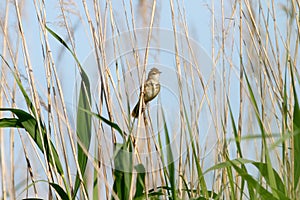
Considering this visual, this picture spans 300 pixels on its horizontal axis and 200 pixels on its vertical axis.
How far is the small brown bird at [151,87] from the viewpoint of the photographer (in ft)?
4.32

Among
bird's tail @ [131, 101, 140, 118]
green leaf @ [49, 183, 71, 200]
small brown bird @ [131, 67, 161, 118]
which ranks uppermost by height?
small brown bird @ [131, 67, 161, 118]

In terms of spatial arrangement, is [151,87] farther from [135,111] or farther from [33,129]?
[33,129]

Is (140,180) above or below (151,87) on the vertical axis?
below

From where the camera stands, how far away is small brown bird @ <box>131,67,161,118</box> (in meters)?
1.32

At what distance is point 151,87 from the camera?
1.34m

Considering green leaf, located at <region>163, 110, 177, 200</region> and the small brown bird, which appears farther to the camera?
the small brown bird

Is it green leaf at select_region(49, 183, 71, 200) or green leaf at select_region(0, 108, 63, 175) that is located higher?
green leaf at select_region(0, 108, 63, 175)

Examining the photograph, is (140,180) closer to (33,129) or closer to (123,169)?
(123,169)

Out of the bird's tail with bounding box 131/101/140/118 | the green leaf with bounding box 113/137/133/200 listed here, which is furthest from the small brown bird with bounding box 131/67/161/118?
the green leaf with bounding box 113/137/133/200

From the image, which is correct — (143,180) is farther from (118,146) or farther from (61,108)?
(61,108)

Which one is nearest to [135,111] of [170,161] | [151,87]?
[151,87]

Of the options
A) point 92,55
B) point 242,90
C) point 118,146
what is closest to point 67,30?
point 92,55

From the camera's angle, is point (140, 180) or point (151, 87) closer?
point (140, 180)

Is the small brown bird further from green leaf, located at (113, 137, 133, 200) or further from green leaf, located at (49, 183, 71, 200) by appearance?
green leaf, located at (49, 183, 71, 200)
